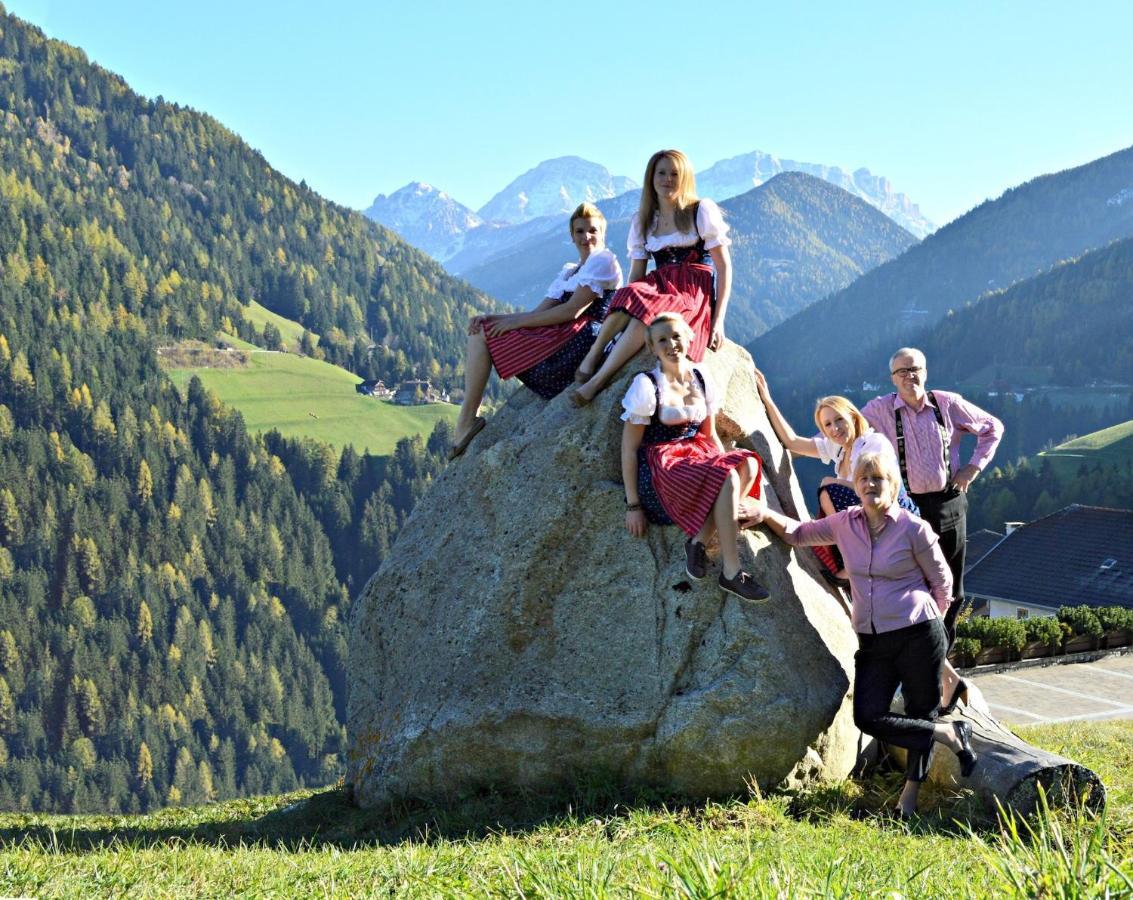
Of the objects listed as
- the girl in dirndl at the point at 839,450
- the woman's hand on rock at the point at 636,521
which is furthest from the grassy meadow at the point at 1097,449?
the woman's hand on rock at the point at 636,521

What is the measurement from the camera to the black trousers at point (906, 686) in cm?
813

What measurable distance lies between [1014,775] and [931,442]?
2.82m

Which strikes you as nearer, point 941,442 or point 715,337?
point 941,442

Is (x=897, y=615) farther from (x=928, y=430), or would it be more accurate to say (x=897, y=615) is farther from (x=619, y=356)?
(x=619, y=356)

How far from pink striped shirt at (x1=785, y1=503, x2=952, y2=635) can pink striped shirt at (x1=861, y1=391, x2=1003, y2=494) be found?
1554 mm

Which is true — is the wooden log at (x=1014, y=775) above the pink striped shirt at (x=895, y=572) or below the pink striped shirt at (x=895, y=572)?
below

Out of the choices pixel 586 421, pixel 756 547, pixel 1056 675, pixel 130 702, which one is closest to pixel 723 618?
pixel 756 547

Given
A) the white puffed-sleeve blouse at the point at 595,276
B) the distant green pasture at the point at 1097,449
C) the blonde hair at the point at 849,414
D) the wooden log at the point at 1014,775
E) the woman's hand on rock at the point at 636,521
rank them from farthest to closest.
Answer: the distant green pasture at the point at 1097,449 → the white puffed-sleeve blouse at the point at 595,276 → the woman's hand on rock at the point at 636,521 → the blonde hair at the point at 849,414 → the wooden log at the point at 1014,775

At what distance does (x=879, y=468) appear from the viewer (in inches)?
309

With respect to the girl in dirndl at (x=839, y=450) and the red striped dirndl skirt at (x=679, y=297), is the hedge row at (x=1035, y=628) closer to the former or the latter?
the girl in dirndl at (x=839, y=450)

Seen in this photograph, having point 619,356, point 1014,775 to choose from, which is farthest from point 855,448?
point 1014,775

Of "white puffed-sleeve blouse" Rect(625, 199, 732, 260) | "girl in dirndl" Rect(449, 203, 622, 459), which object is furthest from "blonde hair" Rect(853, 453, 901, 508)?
"girl in dirndl" Rect(449, 203, 622, 459)

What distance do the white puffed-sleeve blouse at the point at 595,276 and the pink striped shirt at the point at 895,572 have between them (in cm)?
385

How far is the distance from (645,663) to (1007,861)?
503 cm
